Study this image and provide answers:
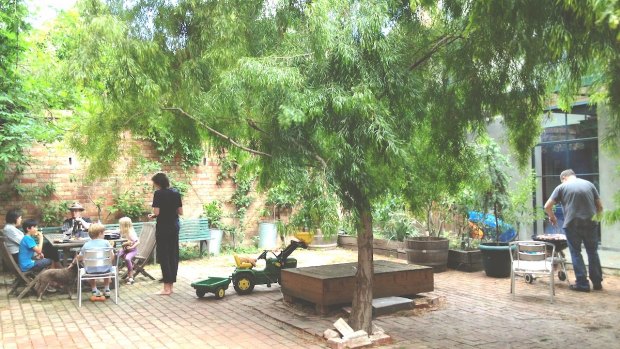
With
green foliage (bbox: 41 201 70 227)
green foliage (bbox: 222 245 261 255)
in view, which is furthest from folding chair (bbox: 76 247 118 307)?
green foliage (bbox: 222 245 261 255)

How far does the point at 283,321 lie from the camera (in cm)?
612

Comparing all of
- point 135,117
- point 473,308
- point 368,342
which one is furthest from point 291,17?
point 473,308

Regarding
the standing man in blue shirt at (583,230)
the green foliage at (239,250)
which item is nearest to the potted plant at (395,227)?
the green foliage at (239,250)

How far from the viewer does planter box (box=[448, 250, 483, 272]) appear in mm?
9648

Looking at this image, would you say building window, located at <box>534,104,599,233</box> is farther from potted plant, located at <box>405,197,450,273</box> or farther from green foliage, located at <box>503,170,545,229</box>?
potted plant, located at <box>405,197,450,273</box>

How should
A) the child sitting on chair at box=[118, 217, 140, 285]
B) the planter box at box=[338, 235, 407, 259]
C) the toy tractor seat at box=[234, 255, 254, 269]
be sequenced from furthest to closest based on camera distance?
the planter box at box=[338, 235, 407, 259]
the child sitting on chair at box=[118, 217, 140, 285]
the toy tractor seat at box=[234, 255, 254, 269]

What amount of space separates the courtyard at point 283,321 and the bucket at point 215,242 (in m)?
3.89

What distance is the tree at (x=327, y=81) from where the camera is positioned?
4.31 meters

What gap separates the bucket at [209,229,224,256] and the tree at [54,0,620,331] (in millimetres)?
6239

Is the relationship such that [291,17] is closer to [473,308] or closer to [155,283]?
[473,308]

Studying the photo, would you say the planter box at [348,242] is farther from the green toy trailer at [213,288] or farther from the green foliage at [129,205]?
the green toy trailer at [213,288]

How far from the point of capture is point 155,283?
8.84 m

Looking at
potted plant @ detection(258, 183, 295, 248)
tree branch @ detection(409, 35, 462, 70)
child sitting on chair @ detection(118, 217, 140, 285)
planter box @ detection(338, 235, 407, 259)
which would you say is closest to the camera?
tree branch @ detection(409, 35, 462, 70)

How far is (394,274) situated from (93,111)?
422cm
